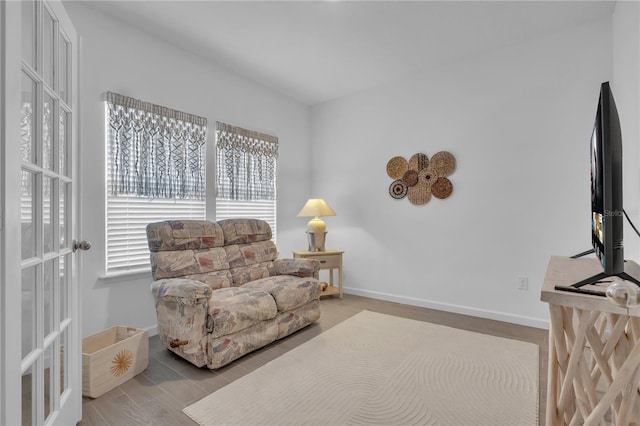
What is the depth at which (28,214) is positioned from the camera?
3.67ft

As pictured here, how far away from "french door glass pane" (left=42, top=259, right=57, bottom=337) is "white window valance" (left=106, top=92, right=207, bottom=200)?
1463 mm

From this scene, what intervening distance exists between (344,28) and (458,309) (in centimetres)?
292

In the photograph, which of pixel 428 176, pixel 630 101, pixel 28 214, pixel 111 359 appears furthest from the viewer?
pixel 428 176

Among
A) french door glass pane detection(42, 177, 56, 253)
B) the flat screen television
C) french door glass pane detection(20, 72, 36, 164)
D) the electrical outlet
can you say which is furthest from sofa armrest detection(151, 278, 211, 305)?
the electrical outlet

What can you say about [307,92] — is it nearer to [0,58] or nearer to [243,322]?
[243,322]

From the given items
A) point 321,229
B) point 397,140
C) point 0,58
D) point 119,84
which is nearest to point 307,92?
point 397,140

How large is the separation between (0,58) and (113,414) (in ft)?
5.51

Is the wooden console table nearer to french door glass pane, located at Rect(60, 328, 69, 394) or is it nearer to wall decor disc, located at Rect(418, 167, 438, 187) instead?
french door glass pane, located at Rect(60, 328, 69, 394)

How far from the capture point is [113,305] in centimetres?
262

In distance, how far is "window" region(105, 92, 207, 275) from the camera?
2619mm

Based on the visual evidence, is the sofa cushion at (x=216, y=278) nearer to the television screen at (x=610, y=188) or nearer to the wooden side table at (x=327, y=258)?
the wooden side table at (x=327, y=258)

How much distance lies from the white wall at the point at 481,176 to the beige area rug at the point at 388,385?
0.87m

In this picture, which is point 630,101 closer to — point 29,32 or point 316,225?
point 316,225

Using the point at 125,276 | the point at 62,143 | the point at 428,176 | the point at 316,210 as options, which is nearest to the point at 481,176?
the point at 428,176
